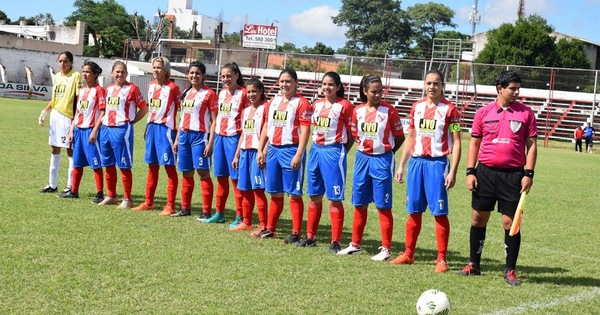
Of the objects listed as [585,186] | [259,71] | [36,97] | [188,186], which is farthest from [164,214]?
[36,97]

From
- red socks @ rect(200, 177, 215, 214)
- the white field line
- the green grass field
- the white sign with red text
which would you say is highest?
the white sign with red text

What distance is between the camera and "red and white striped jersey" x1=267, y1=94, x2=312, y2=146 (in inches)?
345

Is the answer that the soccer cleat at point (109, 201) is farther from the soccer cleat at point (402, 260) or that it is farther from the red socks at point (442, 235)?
the red socks at point (442, 235)

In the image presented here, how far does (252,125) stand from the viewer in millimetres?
9453

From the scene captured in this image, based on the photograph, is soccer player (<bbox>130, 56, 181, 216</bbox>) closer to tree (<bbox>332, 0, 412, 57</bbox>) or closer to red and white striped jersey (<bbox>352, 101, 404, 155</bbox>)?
red and white striped jersey (<bbox>352, 101, 404, 155</bbox>)

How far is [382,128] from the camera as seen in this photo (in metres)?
8.16

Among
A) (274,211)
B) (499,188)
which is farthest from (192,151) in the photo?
(499,188)

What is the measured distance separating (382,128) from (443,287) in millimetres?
2036

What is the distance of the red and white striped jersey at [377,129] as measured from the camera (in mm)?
8148

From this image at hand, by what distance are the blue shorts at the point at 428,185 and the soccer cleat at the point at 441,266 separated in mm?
483

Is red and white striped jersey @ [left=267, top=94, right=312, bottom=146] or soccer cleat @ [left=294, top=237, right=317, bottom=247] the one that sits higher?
red and white striped jersey @ [left=267, top=94, right=312, bottom=146]

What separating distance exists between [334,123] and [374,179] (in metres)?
0.79

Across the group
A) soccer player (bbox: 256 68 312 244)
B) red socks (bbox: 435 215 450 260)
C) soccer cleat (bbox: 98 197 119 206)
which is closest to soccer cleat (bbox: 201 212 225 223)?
soccer player (bbox: 256 68 312 244)

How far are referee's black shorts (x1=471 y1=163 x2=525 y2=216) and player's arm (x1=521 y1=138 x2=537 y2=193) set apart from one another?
0.30 ft
